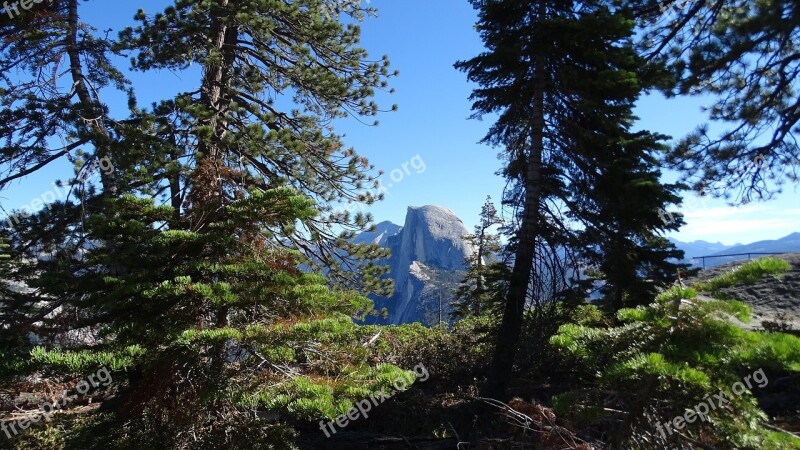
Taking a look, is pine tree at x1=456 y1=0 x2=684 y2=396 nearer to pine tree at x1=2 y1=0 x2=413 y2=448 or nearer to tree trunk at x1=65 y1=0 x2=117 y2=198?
pine tree at x1=2 y1=0 x2=413 y2=448

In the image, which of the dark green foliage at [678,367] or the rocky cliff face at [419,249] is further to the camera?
the rocky cliff face at [419,249]

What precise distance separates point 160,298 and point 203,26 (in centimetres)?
571

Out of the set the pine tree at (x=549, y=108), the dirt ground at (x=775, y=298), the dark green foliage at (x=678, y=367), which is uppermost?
the pine tree at (x=549, y=108)

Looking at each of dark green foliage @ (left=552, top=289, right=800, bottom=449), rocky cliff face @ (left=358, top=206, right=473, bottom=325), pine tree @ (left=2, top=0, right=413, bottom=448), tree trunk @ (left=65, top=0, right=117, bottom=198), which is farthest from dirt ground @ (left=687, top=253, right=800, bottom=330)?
rocky cliff face @ (left=358, top=206, right=473, bottom=325)

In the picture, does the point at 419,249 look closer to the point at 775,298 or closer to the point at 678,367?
the point at 775,298

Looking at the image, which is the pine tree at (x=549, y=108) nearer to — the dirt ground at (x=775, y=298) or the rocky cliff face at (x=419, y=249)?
the dirt ground at (x=775, y=298)

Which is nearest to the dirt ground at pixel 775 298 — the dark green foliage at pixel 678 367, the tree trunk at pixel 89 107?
the dark green foliage at pixel 678 367

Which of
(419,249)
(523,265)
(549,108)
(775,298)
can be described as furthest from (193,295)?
(419,249)

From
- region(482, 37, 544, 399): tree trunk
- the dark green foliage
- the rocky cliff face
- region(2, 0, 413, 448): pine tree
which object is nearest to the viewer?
the dark green foliage

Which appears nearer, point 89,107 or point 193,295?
point 193,295

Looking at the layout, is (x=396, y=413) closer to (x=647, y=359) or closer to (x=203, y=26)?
(x=647, y=359)

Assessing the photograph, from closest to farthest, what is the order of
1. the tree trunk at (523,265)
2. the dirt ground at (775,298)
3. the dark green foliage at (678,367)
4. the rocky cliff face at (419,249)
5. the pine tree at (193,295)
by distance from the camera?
the dark green foliage at (678,367) → the pine tree at (193,295) → the tree trunk at (523,265) → the dirt ground at (775,298) → the rocky cliff face at (419,249)

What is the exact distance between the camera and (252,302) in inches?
165

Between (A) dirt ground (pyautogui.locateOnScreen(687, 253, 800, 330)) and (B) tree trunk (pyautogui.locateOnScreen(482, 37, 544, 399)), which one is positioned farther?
(A) dirt ground (pyautogui.locateOnScreen(687, 253, 800, 330))
